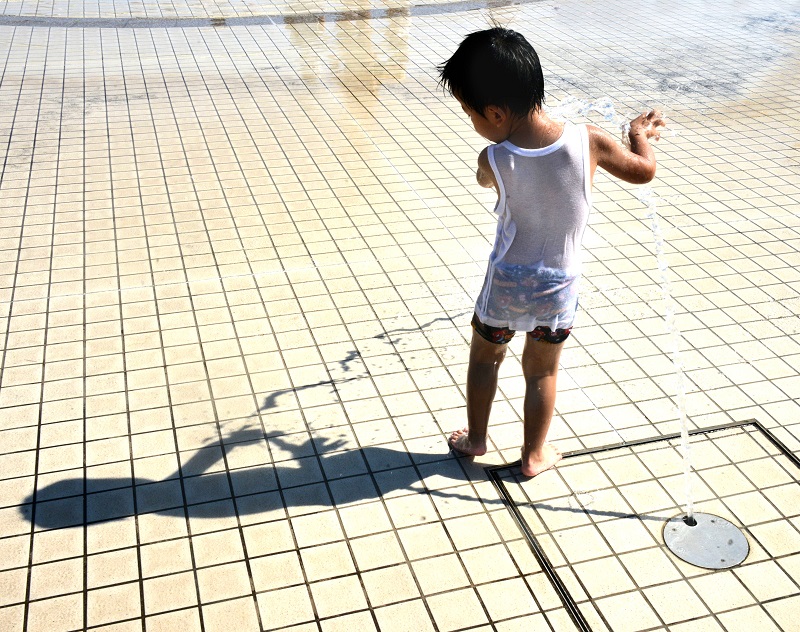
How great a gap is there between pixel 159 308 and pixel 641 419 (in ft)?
7.55

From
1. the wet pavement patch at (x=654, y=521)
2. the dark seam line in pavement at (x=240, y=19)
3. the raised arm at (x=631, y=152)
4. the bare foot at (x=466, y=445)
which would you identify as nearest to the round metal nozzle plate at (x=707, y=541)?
the wet pavement patch at (x=654, y=521)

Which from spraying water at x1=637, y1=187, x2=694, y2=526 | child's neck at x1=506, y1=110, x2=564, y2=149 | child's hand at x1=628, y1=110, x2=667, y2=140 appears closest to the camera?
child's neck at x1=506, y1=110, x2=564, y2=149

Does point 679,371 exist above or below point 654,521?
above

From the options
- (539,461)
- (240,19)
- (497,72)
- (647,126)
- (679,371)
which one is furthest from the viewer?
(240,19)

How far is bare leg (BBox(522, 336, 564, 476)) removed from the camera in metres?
2.91

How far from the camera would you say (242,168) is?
5613 millimetres

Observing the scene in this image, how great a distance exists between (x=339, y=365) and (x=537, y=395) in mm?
1053

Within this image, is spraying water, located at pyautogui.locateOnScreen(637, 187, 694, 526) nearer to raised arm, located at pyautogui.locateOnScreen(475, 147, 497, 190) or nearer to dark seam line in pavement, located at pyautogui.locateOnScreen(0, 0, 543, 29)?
raised arm, located at pyautogui.locateOnScreen(475, 147, 497, 190)

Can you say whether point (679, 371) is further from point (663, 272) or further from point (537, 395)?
point (537, 395)

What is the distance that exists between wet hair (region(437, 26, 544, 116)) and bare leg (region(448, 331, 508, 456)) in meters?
0.86

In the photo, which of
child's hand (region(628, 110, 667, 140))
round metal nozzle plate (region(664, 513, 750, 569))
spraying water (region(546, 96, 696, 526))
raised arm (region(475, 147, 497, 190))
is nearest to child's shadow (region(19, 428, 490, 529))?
round metal nozzle plate (region(664, 513, 750, 569))

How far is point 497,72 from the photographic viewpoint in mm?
2398

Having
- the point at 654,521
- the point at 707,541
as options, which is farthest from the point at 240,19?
the point at 707,541

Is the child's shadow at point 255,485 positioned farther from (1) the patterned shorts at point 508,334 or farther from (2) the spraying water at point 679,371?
(2) the spraying water at point 679,371
